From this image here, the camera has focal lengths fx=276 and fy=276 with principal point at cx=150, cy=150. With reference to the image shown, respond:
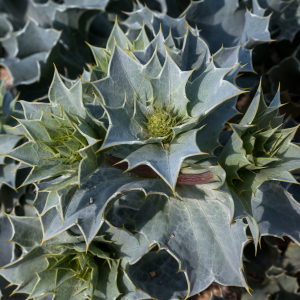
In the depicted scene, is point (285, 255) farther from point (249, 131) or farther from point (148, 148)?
point (148, 148)

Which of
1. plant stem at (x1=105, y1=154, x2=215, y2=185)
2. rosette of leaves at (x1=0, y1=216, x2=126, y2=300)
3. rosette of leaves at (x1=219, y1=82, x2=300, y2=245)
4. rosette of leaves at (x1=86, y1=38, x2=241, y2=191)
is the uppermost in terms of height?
rosette of leaves at (x1=86, y1=38, x2=241, y2=191)

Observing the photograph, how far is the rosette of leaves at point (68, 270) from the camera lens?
4.40 feet

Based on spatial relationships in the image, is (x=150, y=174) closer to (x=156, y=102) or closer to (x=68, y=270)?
(x=156, y=102)

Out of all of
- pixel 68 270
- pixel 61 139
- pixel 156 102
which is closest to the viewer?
pixel 61 139

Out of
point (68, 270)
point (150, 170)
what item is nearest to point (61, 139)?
point (150, 170)

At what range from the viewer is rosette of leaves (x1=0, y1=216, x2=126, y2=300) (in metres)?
1.34

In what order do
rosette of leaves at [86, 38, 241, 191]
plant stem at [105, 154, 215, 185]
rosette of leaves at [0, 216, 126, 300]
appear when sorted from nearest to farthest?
1. rosette of leaves at [86, 38, 241, 191]
2. plant stem at [105, 154, 215, 185]
3. rosette of leaves at [0, 216, 126, 300]

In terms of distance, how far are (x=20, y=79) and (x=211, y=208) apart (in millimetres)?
1749

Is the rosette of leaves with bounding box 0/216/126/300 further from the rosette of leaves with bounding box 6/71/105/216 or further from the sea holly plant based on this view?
the rosette of leaves with bounding box 6/71/105/216

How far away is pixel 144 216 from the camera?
1.39m

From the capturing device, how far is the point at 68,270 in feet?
4.58

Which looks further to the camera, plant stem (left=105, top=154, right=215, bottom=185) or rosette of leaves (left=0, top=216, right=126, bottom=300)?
rosette of leaves (left=0, top=216, right=126, bottom=300)

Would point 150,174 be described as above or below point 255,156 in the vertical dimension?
below

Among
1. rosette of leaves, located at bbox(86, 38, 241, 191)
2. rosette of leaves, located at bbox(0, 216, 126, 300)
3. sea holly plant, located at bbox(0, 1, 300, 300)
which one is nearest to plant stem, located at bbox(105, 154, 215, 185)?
sea holly plant, located at bbox(0, 1, 300, 300)
